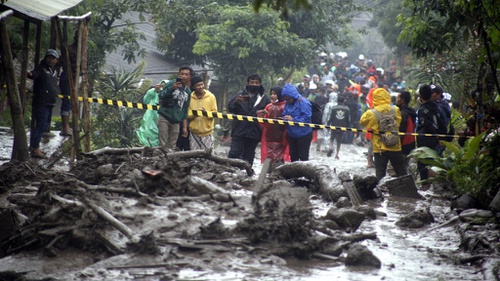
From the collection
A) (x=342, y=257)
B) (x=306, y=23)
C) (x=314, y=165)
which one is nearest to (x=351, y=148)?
(x=306, y=23)

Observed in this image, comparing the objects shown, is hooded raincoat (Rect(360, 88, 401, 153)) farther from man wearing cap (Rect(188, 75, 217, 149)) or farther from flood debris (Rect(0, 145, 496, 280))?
flood debris (Rect(0, 145, 496, 280))

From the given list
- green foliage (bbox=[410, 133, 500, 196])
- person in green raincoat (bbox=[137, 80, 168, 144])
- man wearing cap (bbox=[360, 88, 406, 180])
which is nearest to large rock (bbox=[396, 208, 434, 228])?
green foliage (bbox=[410, 133, 500, 196])

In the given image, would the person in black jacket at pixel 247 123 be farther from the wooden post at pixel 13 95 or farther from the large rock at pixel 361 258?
the large rock at pixel 361 258

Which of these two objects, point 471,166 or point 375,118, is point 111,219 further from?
point 375,118

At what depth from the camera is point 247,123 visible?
1367cm

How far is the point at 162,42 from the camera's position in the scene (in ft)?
73.4

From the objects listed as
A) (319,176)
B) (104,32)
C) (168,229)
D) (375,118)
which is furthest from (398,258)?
(104,32)

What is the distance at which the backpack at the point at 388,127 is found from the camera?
12.4m

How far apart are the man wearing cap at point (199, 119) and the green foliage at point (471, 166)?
3548 mm

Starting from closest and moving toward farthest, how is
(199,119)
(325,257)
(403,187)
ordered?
1. (325,257)
2. (403,187)
3. (199,119)

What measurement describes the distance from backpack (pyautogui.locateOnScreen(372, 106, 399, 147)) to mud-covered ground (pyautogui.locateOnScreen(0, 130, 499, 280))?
3559 millimetres

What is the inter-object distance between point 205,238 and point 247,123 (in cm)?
675

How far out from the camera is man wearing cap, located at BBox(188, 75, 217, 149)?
1347 cm

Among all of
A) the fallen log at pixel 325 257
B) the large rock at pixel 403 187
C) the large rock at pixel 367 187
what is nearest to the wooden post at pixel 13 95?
the large rock at pixel 367 187
